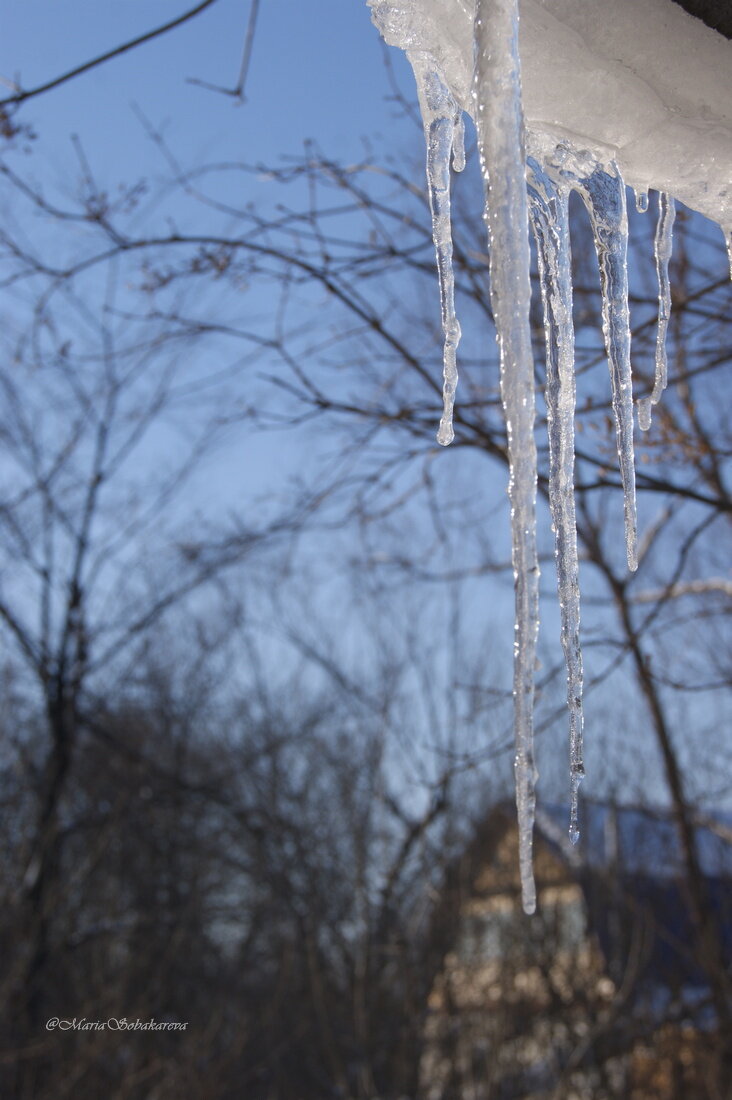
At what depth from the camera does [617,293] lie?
150 cm

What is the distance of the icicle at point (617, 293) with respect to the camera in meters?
1.42

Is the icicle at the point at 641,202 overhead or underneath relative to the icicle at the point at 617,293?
overhead

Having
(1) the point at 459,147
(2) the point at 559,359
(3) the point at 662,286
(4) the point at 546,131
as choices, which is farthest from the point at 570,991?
(4) the point at 546,131

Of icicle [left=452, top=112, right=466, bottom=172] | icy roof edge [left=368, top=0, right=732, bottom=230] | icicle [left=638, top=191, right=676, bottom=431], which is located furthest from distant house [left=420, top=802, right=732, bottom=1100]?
icy roof edge [left=368, top=0, right=732, bottom=230]

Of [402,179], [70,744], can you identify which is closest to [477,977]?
[70,744]

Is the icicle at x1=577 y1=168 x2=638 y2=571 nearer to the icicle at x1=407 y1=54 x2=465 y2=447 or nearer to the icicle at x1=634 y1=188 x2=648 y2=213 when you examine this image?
the icicle at x1=634 y1=188 x2=648 y2=213

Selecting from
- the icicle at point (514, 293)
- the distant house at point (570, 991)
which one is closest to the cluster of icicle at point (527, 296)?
the icicle at point (514, 293)

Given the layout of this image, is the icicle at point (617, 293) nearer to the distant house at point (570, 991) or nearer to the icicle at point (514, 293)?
the icicle at point (514, 293)

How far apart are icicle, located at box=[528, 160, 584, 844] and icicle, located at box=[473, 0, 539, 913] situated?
26 centimetres

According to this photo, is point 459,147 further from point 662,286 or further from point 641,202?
point 662,286

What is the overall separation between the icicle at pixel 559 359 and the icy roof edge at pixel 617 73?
0.19m

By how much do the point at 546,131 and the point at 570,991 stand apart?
727 cm

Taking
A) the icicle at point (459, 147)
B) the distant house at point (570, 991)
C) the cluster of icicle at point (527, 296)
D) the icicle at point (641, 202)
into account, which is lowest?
the distant house at point (570, 991)

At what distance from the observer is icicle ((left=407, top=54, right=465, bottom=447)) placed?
1362 millimetres
